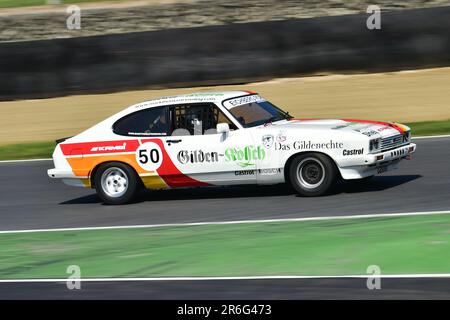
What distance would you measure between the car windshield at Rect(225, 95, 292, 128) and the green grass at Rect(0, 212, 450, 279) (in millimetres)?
1862

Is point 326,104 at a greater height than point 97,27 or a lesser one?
lesser

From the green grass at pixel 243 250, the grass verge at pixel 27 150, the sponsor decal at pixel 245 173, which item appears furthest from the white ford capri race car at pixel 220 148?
the grass verge at pixel 27 150

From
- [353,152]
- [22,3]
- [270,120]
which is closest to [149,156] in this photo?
[270,120]

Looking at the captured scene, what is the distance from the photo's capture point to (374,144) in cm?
1191

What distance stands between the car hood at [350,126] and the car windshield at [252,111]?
208 millimetres

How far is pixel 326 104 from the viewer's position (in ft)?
69.1

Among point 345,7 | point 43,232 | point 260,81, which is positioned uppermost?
point 345,7

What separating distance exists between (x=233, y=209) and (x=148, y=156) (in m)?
1.48

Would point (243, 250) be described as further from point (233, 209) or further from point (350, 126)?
point (350, 126)

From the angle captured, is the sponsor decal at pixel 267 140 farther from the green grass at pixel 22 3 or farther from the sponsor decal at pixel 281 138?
the green grass at pixel 22 3

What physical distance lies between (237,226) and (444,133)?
696 cm

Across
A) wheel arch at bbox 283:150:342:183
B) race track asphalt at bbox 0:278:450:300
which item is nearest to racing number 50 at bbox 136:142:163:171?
wheel arch at bbox 283:150:342:183
